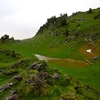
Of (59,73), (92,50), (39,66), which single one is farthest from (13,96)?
(92,50)

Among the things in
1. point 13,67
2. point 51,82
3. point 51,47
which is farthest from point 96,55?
point 51,82

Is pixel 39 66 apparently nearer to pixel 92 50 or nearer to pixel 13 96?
pixel 13 96

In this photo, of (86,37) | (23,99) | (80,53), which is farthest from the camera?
(86,37)

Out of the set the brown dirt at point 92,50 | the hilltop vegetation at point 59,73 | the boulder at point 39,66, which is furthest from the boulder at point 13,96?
the brown dirt at point 92,50

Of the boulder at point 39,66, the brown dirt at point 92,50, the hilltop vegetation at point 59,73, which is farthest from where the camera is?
the brown dirt at point 92,50

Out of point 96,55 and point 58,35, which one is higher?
point 58,35

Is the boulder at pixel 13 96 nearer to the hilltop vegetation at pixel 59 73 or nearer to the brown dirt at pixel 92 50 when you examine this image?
the hilltop vegetation at pixel 59 73

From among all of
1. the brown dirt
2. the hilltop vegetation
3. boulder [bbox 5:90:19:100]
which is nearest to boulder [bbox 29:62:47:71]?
the hilltop vegetation

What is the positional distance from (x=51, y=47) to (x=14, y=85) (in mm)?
73199

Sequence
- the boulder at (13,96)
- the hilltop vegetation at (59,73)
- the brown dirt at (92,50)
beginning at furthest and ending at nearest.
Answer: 1. the brown dirt at (92,50)
2. the hilltop vegetation at (59,73)
3. the boulder at (13,96)

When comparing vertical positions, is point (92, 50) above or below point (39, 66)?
below

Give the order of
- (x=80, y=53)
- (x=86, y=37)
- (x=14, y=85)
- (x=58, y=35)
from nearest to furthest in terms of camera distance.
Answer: (x=14, y=85), (x=80, y=53), (x=86, y=37), (x=58, y=35)

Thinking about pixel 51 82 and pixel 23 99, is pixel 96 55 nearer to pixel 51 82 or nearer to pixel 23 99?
pixel 51 82

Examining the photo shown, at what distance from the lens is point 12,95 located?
763 inches
